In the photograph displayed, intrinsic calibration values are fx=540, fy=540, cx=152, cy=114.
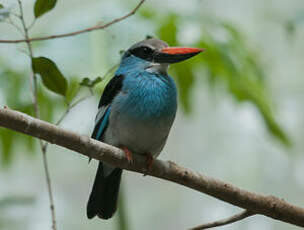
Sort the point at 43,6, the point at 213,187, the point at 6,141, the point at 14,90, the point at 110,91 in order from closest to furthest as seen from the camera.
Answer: the point at 43,6, the point at 213,187, the point at 110,91, the point at 14,90, the point at 6,141

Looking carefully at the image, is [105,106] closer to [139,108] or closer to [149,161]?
[139,108]

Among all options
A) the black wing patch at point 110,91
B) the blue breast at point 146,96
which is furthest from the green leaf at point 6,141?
the blue breast at point 146,96

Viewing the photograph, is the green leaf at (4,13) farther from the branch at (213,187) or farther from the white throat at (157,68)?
the white throat at (157,68)

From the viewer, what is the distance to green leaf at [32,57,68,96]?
2.10 meters

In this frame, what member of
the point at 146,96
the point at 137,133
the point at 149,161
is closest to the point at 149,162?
the point at 149,161

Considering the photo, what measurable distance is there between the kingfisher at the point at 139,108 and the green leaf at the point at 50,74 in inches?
17.3

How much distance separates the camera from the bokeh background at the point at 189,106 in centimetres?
308

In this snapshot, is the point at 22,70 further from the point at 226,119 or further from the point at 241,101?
the point at 226,119

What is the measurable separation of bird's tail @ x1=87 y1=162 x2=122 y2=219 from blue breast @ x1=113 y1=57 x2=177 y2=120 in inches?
16.1

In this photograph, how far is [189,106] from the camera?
11.2 feet

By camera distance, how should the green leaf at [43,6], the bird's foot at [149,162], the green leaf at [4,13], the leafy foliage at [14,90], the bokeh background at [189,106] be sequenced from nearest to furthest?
the green leaf at [4,13] < the green leaf at [43,6] < the bird's foot at [149,162] < the leafy foliage at [14,90] < the bokeh background at [189,106]

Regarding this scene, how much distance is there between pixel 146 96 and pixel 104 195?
23.2 inches

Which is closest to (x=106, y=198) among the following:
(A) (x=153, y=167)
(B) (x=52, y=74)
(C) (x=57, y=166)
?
(A) (x=153, y=167)

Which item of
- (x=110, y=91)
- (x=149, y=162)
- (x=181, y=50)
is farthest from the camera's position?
(x=110, y=91)
